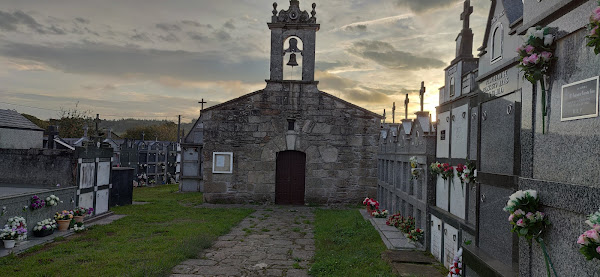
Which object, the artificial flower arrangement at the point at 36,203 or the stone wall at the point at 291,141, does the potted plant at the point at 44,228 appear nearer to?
the artificial flower arrangement at the point at 36,203

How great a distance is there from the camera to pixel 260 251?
8.12 meters

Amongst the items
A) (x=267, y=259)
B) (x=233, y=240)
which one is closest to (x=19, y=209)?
(x=233, y=240)

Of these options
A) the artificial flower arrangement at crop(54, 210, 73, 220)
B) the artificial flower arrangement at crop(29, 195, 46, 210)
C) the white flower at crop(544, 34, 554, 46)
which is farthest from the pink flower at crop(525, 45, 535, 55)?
the artificial flower arrangement at crop(54, 210, 73, 220)

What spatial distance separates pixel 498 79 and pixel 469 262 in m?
2.05

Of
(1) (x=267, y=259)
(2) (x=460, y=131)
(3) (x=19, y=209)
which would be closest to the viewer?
(2) (x=460, y=131)

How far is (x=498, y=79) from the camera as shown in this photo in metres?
4.38

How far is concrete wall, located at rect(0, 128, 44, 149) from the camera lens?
11.2 meters

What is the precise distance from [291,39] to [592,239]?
549 inches

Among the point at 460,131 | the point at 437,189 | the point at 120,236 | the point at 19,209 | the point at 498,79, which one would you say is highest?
the point at 498,79

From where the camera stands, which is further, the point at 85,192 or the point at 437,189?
the point at 85,192

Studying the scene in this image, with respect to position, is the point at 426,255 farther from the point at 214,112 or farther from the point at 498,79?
the point at 214,112

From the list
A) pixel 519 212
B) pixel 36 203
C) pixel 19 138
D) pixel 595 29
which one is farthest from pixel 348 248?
pixel 19 138

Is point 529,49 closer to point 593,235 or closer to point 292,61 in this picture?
point 593,235

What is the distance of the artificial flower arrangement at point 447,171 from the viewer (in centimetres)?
605
